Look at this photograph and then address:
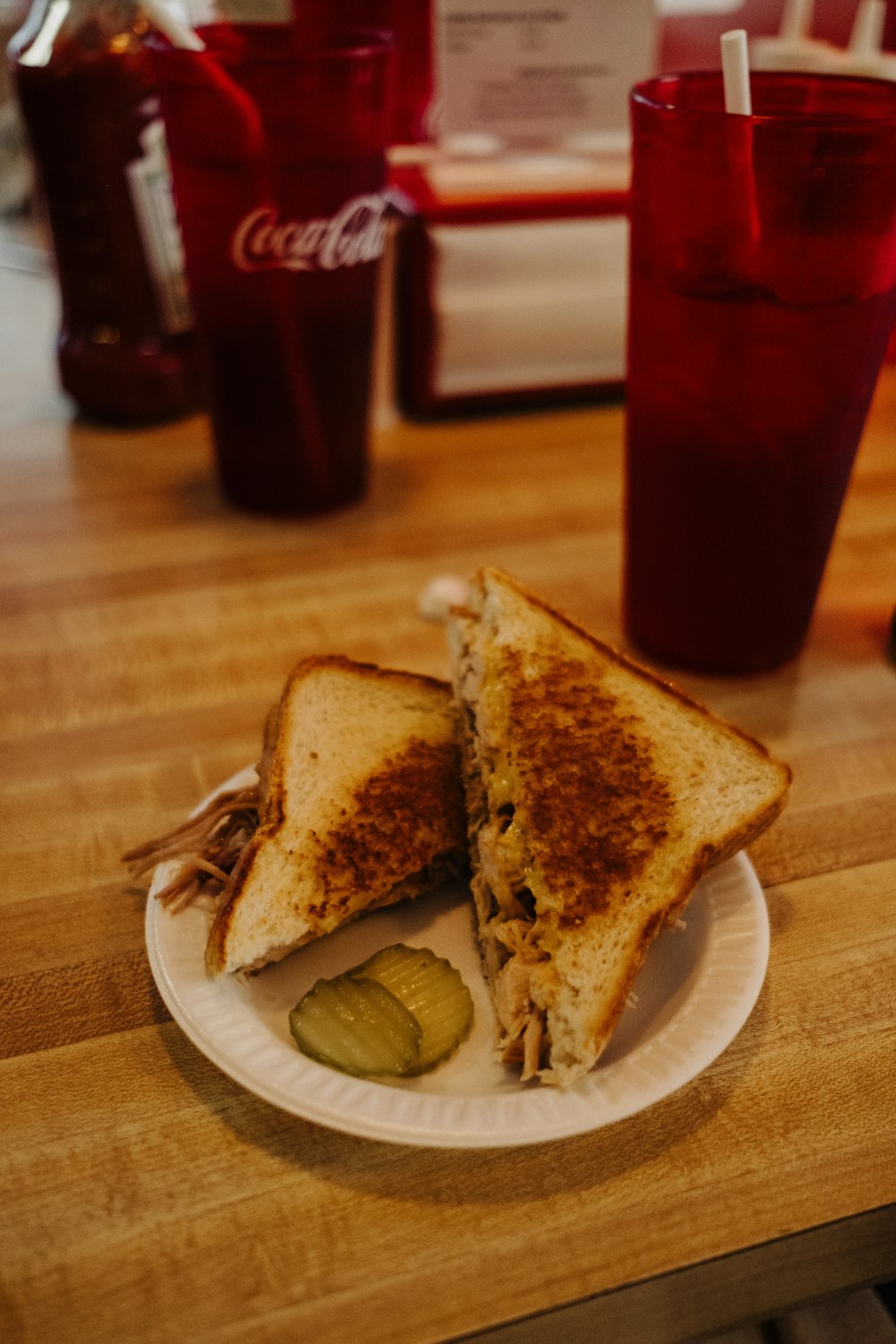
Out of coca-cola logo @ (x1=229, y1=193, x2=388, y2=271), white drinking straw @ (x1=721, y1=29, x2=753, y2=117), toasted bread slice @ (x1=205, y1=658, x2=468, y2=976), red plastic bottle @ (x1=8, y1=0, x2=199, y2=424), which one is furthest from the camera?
red plastic bottle @ (x1=8, y1=0, x2=199, y2=424)

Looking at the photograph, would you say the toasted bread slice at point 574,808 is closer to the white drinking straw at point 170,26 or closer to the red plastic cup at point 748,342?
the red plastic cup at point 748,342

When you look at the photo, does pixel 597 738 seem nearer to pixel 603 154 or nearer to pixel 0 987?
pixel 0 987

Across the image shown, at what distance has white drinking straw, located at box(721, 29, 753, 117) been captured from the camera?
0.85 m

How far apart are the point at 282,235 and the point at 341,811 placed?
0.71 meters

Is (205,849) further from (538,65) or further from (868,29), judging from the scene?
(868,29)

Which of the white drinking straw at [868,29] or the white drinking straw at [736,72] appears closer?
the white drinking straw at [736,72]

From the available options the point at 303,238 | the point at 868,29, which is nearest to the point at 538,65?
the point at 868,29

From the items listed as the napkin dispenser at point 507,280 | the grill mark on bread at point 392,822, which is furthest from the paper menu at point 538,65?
the grill mark on bread at point 392,822

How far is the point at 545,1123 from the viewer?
0.61m

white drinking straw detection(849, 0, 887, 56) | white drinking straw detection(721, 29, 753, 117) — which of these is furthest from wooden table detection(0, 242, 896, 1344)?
white drinking straw detection(849, 0, 887, 56)

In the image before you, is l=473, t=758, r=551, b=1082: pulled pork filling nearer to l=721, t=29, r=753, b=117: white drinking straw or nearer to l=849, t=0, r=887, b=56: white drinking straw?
l=721, t=29, r=753, b=117: white drinking straw

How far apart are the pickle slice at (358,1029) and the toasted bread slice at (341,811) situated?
0.18ft

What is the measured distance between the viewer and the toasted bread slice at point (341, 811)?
74 cm

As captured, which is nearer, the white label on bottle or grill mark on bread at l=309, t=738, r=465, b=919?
grill mark on bread at l=309, t=738, r=465, b=919
